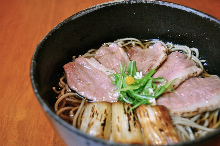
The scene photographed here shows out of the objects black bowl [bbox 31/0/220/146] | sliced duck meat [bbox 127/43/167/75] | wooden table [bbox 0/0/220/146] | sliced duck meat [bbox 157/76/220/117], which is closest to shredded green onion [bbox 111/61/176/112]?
sliced duck meat [bbox 157/76/220/117]

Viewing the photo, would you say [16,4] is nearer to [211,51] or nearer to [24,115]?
[24,115]

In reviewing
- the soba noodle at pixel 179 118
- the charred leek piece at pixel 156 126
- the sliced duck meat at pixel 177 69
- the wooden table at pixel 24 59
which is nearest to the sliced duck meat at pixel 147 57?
the sliced duck meat at pixel 177 69

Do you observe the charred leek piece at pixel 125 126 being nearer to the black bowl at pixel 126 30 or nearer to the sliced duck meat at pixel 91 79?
the sliced duck meat at pixel 91 79

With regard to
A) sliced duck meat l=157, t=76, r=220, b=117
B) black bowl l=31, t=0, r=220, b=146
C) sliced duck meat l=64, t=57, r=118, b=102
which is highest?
black bowl l=31, t=0, r=220, b=146

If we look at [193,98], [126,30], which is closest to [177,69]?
[193,98]

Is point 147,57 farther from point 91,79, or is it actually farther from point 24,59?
point 24,59

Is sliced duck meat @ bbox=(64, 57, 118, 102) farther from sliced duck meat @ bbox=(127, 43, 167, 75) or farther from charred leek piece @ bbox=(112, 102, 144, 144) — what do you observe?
sliced duck meat @ bbox=(127, 43, 167, 75)
